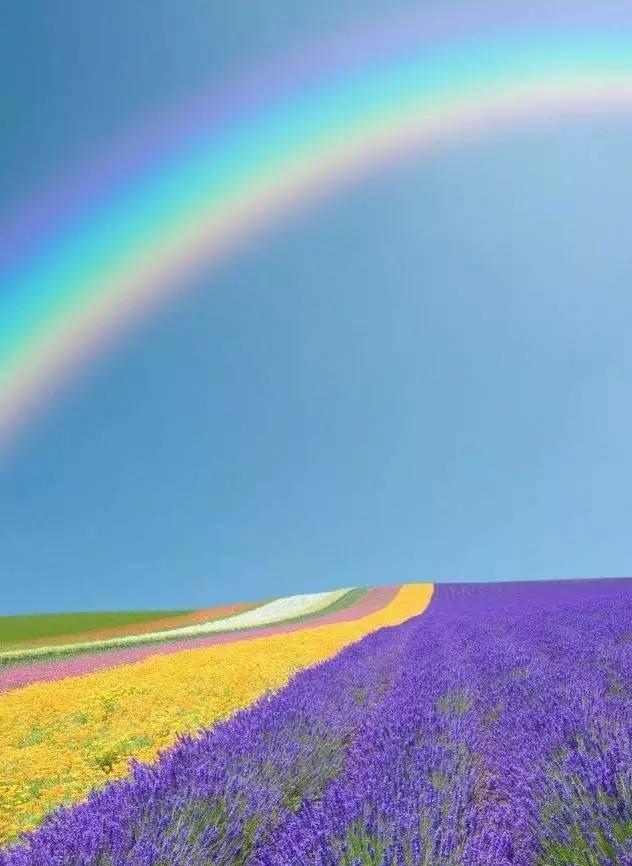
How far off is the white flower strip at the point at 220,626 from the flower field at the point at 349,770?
35.8ft

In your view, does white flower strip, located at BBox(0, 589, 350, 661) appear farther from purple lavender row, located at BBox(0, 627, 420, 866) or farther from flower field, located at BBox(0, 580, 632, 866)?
purple lavender row, located at BBox(0, 627, 420, 866)

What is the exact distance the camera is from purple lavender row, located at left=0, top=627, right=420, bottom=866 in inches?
80.2

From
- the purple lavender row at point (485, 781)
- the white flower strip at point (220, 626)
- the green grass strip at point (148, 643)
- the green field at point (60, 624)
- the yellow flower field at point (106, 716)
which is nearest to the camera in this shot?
the purple lavender row at point (485, 781)

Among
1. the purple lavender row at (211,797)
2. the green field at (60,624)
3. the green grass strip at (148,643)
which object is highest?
the green field at (60,624)

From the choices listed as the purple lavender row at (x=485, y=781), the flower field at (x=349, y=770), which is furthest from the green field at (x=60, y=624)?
the purple lavender row at (x=485, y=781)

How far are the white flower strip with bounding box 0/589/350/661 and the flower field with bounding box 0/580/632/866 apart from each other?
10908 mm

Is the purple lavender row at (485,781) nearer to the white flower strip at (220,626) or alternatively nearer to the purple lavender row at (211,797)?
the purple lavender row at (211,797)

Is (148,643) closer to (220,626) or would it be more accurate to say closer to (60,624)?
(220,626)

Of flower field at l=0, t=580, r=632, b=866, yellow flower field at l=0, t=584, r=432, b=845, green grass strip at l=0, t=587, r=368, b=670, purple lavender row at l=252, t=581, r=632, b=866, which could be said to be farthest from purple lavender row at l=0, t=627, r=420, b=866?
green grass strip at l=0, t=587, r=368, b=670

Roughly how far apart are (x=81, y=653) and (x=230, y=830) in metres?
16.5

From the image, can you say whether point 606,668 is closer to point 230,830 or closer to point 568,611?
point 230,830

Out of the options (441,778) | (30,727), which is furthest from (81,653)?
(441,778)

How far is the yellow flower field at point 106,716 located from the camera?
4.31 metres

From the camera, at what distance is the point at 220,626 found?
23.3 meters
